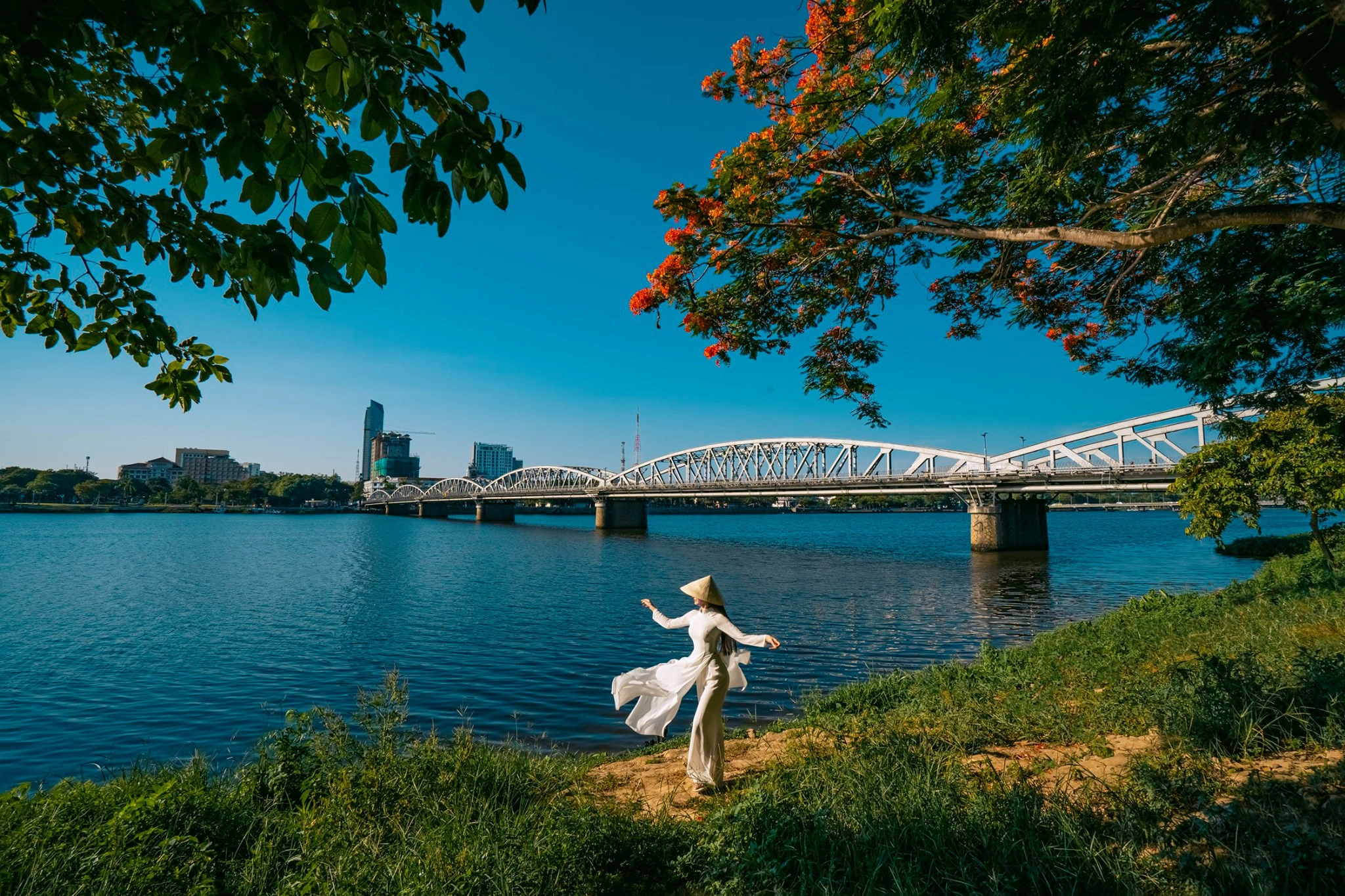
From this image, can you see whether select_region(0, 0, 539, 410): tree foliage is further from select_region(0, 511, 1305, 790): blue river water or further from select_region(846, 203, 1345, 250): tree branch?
select_region(0, 511, 1305, 790): blue river water

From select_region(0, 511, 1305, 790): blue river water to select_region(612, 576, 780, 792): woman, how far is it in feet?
14.7

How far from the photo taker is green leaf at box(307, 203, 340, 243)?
1902 mm

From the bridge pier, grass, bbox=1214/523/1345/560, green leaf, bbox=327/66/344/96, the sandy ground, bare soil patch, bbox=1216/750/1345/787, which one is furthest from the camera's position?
the bridge pier

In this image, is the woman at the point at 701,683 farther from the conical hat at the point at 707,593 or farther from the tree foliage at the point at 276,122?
the tree foliage at the point at 276,122

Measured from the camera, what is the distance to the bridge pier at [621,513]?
101062 millimetres

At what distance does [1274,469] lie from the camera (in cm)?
1791

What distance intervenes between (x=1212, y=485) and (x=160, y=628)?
35.1 meters

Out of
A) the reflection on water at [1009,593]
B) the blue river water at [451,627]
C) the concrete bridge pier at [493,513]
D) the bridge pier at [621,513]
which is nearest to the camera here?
the blue river water at [451,627]

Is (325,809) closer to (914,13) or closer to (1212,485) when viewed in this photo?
(914,13)

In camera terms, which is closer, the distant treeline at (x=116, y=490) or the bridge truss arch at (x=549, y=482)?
the bridge truss arch at (x=549, y=482)

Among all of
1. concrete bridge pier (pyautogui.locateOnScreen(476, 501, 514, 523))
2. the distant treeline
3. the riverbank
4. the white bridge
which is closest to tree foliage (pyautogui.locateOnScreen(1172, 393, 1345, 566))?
the white bridge

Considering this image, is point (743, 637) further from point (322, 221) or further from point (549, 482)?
point (549, 482)

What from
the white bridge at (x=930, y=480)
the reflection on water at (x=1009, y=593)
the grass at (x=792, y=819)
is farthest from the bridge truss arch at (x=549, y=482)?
the grass at (x=792, y=819)

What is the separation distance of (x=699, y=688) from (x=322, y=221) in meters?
6.13
